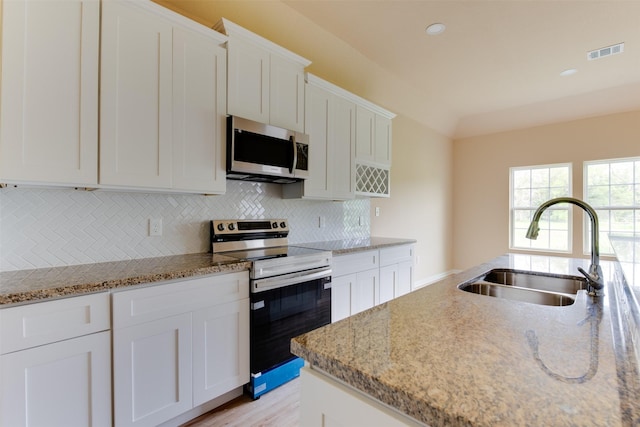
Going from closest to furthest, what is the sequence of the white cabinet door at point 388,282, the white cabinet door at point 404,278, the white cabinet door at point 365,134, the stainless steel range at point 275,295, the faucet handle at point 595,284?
the faucet handle at point 595,284
the stainless steel range at point 275,295
the white cabinet door at point 388,282
the white cabinet door at point 365,134
the white cabinet door at point 404,278

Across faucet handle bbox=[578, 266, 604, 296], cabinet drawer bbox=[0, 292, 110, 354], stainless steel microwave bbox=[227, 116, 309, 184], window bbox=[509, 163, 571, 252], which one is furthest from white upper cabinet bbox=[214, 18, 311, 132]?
window bbox=[509, 163, 571, 252]

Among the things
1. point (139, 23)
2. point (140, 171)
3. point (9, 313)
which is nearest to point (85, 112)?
point (140, 171)

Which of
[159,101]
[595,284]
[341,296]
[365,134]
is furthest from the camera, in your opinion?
[365,134]

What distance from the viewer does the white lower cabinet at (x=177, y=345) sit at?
146 centimetres

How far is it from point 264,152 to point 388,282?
186cm

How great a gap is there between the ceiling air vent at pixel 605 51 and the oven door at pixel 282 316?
12.4ft

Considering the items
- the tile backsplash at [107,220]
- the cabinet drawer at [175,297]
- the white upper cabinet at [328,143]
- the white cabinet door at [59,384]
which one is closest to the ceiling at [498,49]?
the white upper cabinet at [328,143]

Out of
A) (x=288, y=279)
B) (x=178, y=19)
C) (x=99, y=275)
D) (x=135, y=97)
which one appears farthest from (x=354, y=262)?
(x=178, y=19)

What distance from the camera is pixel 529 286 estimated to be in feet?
5.26

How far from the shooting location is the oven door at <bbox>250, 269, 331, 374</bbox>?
1950 millimetres

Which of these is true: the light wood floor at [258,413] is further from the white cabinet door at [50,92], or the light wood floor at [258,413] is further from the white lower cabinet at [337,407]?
the white cabinet door at [50,92]

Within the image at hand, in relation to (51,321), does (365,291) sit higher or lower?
lower

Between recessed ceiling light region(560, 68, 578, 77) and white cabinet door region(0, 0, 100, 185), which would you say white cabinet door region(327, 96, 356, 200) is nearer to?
white cabinet door region(0, 0, 100, 185)

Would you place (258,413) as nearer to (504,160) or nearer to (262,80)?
(262,80)
